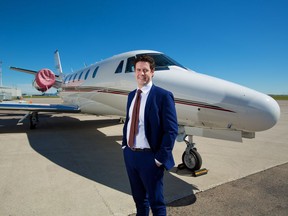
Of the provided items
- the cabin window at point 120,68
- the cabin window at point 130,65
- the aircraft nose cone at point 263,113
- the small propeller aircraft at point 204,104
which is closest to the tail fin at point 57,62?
the cabin window at point 120,68

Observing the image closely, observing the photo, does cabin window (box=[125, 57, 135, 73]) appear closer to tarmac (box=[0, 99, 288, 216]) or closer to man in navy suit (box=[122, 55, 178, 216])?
tarmac (box=[0, 99, 288, 216])

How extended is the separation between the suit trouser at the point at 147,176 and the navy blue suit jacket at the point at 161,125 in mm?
115

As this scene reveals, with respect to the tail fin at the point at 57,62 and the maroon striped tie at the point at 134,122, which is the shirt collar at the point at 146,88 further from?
the tail fin at the point at 57,62

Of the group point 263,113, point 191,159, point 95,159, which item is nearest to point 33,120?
point 95,159

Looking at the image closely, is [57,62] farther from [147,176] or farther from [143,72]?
[147,176]

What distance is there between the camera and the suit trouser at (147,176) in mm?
2146

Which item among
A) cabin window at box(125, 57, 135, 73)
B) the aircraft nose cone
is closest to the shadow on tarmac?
the aircraft nose cone

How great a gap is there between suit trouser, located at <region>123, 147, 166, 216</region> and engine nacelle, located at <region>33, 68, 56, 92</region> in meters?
14.4

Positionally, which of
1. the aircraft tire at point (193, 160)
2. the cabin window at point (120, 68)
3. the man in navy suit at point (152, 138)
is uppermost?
the cabin window at point (120, 68)

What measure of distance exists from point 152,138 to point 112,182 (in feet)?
7.41

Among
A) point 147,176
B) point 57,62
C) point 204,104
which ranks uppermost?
point 57,62

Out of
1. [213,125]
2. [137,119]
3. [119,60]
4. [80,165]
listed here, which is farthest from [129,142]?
[119,60]

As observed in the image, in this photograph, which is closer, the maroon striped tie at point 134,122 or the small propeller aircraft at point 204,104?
the maroon striped tie at point 134,122

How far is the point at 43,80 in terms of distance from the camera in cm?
1513
